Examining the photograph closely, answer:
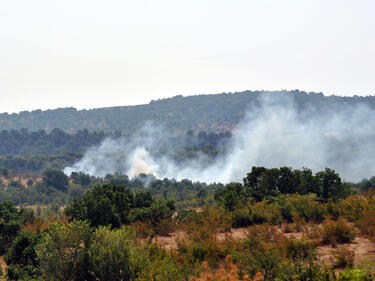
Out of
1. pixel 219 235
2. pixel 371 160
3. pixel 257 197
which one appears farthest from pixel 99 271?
pixel 371 160

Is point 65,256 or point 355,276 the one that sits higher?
point 355,276

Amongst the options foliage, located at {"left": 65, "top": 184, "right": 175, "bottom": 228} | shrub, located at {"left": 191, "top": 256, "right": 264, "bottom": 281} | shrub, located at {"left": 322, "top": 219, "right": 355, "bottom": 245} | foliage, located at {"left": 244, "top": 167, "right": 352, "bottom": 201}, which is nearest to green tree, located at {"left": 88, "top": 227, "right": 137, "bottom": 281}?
shrub, located at {"left": 191, "top": 256, "right": 264, "bottom": 281}

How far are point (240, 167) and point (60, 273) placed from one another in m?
174

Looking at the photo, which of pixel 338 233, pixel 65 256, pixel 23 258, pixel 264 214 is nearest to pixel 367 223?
pixel 338 233

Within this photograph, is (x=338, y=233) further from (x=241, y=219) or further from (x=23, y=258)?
(x=23, y=258)

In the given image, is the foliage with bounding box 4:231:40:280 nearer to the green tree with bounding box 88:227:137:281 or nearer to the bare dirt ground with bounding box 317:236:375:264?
the green tree with bounding box 88:227:137:281

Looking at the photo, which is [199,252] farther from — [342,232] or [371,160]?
[371,160]

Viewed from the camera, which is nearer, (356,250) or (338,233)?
(356,250)

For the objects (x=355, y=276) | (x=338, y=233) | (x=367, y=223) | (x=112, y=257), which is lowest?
(x=338, y=233)

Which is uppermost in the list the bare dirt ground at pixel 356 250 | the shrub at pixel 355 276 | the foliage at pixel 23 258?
the shrub at pixel 355 276

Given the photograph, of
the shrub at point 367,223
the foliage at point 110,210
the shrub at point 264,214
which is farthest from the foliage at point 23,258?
the shrub at point 367,223

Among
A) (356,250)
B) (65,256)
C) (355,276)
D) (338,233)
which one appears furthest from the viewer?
(338,233)

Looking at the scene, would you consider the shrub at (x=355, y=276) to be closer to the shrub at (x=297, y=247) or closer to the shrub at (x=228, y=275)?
the shrub at (x=228, y=275)

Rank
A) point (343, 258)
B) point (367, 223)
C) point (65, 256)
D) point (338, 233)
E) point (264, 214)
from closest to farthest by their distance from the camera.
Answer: point (343, 258)
point (65, 256)
point (367, 223)
point (338, 233)
point (264, 214)
